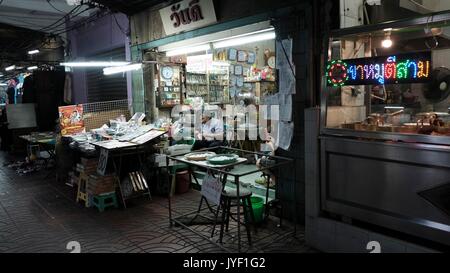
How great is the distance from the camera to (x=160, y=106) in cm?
927

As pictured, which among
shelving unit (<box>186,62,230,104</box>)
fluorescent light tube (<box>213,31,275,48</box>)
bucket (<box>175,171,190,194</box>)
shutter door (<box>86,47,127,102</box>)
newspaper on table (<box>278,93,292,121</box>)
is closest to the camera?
newspaper on table (<box>278,93,292,121</box>)

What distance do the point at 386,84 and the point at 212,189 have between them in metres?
2.52

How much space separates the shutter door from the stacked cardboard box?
4816 mm

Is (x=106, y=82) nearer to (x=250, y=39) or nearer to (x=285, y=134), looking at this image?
(x=250, y=39)

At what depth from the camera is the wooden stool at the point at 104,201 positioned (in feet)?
20.5

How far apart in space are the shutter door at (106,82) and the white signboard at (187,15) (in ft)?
10.5

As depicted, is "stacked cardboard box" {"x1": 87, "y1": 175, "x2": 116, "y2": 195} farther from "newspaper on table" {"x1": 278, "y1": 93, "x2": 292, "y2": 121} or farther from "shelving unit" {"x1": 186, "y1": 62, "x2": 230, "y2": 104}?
"shelving unit" {"x1": 186, "y1": 62, "x2": 230, "y2": 104}

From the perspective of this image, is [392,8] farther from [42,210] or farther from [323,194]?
[42,210]

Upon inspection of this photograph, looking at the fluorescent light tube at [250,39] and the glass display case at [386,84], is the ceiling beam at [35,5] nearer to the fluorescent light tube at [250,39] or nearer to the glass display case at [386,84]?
the fluorescent light tube at [250,39]

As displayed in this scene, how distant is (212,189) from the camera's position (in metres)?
4.54

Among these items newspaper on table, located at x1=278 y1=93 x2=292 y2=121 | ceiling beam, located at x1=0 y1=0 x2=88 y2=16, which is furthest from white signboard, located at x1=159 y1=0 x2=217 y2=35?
ceiling beam, located at x1=0 y1=0 x2=88 y2=16

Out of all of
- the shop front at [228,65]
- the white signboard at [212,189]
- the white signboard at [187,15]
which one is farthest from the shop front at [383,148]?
the white signboard at [187,15]

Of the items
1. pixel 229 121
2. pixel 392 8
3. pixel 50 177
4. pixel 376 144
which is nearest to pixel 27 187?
pixel 50 177

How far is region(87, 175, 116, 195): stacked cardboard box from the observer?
20.7 ft
